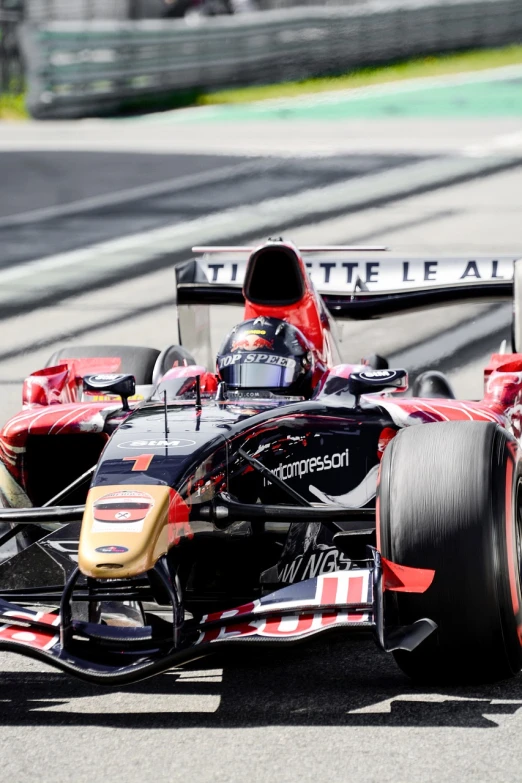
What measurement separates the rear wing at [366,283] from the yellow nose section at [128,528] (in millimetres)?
3533

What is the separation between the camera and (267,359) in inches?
258

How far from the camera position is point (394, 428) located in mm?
5961

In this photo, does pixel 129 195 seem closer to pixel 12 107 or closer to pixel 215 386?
pixel 12 107

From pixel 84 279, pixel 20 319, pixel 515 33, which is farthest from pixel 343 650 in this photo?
pixel 515 33

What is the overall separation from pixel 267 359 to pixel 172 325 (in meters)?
5.78

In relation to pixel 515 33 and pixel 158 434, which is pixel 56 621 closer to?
pixel 158 434

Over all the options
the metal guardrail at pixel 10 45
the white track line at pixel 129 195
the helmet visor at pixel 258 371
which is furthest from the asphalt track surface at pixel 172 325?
the metal guardrail at pixel 10 45

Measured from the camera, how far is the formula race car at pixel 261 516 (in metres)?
4.79

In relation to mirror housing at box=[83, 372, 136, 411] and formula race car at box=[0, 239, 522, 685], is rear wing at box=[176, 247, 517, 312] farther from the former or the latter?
mirror housing at box=[83, 372, 136, 411]

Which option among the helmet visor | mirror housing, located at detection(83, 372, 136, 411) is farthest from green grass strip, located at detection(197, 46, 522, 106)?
mirror housing, located at detection(83, 372, 136, 411)

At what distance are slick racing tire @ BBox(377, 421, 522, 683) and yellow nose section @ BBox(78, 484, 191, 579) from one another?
0.72m

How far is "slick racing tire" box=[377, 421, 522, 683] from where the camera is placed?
15.7 ft

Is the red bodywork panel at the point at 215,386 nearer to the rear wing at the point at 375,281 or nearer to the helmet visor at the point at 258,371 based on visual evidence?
the helmet visor at the point at 258,371

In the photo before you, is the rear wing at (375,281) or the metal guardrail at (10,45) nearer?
the rear wing at (375,281)
